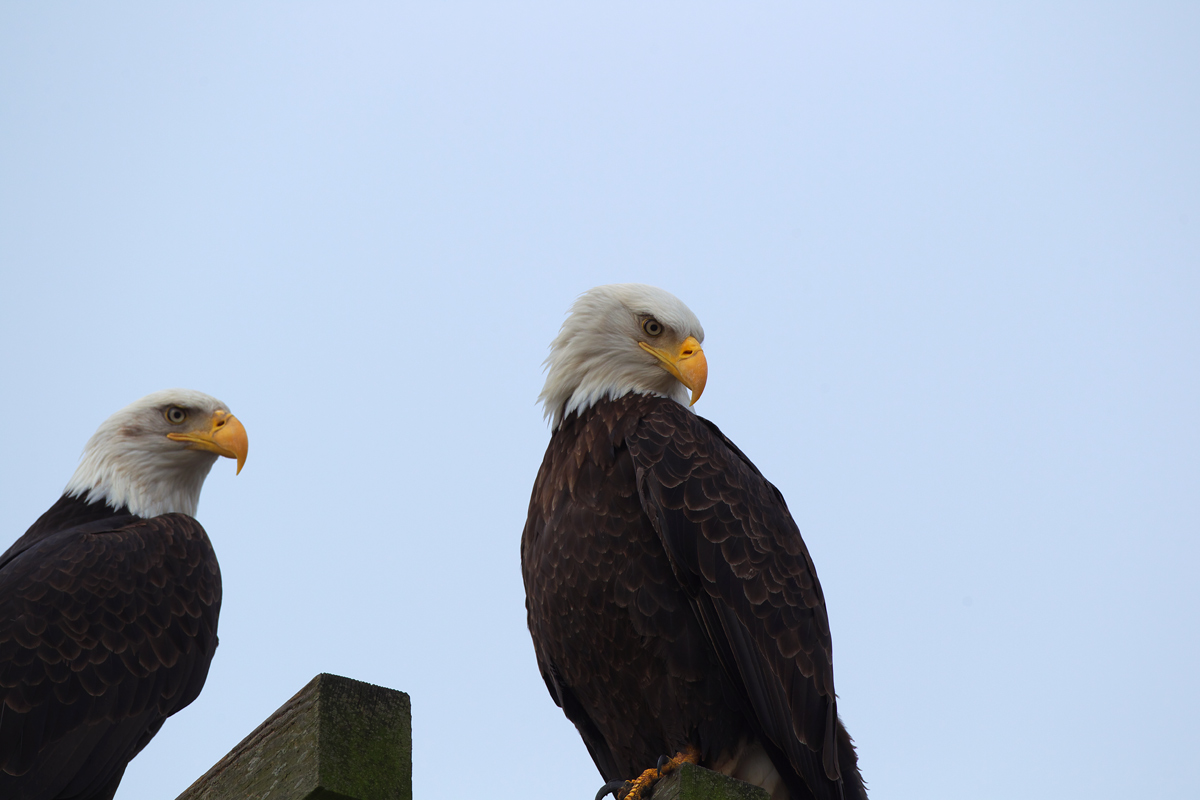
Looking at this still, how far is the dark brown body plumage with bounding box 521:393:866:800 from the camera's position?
13.3 feet

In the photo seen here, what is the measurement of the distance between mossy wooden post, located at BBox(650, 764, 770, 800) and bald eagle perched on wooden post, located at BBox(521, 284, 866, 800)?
6.99 feet

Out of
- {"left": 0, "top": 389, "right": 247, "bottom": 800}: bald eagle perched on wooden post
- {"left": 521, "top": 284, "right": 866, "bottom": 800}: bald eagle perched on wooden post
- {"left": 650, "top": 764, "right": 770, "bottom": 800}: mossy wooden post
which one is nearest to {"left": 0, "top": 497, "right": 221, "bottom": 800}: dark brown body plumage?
{"left": 0, "top": 389, "right": 247, "bottom": 800}: bald eagle perched on wooden post

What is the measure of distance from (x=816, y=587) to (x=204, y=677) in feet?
8.51

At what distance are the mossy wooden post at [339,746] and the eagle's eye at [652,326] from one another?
10.6 ft

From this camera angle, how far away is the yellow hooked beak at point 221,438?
5.89m

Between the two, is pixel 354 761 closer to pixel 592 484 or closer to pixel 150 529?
pixel 592 484

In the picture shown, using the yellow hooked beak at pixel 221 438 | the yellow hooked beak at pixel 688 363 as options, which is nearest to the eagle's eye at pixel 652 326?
the yellow hooked beak at pixel 688 363

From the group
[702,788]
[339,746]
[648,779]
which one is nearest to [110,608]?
[648,779]

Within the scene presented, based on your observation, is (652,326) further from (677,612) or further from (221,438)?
(221,438)

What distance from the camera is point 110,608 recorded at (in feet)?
16.4

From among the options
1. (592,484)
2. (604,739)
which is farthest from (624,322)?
(604,739)

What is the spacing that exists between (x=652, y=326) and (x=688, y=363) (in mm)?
249

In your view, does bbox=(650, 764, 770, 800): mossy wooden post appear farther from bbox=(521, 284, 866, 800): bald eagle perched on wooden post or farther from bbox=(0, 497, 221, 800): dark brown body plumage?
bbox=(0, 497, 221, 800): dark brown body plumage

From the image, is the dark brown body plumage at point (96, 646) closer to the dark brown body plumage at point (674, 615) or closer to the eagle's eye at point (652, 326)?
the dark brown body plumage at point (674, 615)
